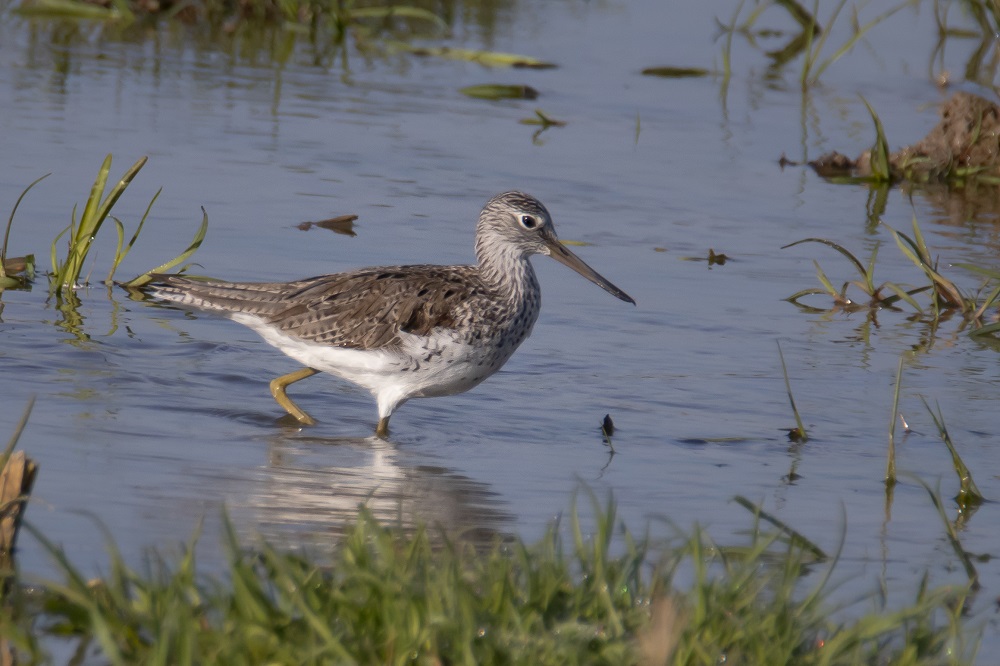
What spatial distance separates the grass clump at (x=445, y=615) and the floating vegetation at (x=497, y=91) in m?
10.1

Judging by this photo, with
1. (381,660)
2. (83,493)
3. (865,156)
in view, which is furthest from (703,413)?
(865,156)

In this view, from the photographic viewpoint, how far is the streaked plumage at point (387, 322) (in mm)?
6949

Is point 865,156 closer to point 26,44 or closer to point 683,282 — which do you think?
point 683,282

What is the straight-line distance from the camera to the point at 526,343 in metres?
8.34

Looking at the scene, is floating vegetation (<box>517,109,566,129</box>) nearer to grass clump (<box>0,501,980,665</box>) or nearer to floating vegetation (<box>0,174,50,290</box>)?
floating vegetation (<box>0,174,50,290</box>)

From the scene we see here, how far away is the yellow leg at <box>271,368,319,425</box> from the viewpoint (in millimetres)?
6945

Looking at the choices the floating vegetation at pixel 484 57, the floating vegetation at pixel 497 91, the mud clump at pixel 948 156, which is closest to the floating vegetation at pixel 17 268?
the floating vegetation at pixel 497 91

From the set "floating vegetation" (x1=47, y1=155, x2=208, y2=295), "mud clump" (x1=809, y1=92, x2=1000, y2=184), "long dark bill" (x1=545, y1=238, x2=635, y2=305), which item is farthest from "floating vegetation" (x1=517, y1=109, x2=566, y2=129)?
"floating vegetation" (x1=47, y1=155, x2=208, y2=295)

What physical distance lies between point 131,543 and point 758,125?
33.8 feet

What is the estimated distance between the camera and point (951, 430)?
7.00 metres

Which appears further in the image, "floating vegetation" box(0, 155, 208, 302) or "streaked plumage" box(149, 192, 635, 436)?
"floating vegetation" box(0, 155, 208, 302)

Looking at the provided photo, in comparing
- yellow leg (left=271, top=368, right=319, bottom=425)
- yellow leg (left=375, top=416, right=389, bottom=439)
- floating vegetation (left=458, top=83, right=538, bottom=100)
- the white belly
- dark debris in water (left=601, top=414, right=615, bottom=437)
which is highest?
floating vegetation (left=458, top=83, right=538, bottom=100)

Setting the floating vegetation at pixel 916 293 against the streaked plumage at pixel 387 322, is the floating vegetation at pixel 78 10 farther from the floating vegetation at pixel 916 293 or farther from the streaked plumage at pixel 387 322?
the floating vegetation at pixel 916 293

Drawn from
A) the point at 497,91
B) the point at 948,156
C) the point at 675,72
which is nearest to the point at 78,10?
the point at 497,91
